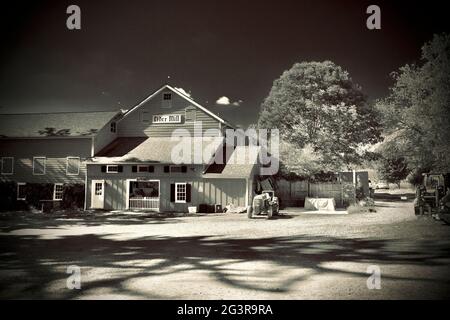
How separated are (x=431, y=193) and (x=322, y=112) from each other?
63.0 ft

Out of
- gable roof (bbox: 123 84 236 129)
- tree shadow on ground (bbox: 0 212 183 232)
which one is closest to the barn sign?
gable roof (bbox: 123 84 236 129)

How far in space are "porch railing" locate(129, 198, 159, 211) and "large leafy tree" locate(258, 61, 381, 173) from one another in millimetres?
16159

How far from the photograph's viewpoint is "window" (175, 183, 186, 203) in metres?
25.5

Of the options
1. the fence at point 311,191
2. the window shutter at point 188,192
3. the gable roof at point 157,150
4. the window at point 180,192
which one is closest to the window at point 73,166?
the gable roof at point 157,150

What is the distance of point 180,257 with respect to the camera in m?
10.4

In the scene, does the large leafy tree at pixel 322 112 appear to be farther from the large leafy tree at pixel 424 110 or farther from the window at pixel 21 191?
the window at pixel 21 191

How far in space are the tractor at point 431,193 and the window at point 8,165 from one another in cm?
3259

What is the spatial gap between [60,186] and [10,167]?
18.3 feet

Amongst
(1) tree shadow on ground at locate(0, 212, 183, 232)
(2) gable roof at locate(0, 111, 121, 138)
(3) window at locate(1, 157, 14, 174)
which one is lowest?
(1) tree shadow on ground at locate(0, 212, 183, 232)

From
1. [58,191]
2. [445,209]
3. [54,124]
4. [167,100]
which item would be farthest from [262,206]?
[54,124]

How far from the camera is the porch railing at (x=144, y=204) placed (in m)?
26.2

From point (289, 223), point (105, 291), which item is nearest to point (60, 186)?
point (289, 223)

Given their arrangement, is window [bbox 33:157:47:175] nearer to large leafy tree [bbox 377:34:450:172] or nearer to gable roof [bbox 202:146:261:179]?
gable roof [bbox 202:146:261:179]
